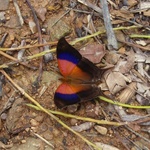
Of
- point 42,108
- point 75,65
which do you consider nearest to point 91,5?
point 75,65

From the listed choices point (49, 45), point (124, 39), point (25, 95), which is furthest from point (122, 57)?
point (25, 95)

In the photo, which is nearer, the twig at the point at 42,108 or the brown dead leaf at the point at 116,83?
the twig at the point at 42,108

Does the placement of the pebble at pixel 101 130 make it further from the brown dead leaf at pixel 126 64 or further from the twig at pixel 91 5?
the twig at pixel 91 5

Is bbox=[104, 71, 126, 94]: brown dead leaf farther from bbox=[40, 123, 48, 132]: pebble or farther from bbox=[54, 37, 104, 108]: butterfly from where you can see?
bbox=[40, 123, 48, 132]: pebble

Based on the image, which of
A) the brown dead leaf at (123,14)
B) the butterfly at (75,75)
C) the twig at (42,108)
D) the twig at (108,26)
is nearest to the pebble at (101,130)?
the twig at (42,108)

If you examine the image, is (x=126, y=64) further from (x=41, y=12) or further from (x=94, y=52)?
(x=41, y=12)

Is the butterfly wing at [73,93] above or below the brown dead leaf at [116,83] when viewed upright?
above

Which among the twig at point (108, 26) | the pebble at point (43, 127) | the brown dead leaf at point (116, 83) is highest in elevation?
the twig at point (108, 26)
